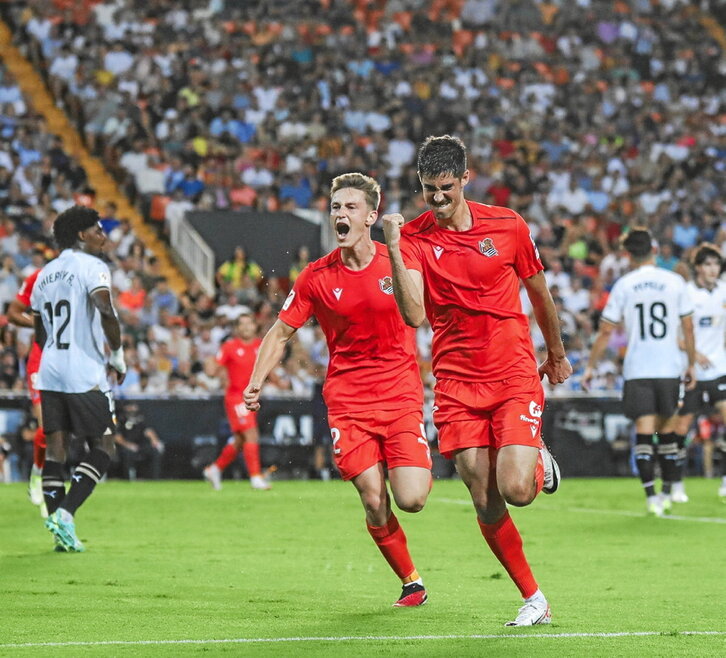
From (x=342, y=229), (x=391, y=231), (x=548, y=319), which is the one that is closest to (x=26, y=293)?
(x=342, y=229)

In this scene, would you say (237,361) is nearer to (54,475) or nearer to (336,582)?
(54,475)

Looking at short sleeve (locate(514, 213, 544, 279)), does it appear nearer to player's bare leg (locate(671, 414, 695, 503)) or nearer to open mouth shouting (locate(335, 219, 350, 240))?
open mouth shouting (locate(335, 219, 350, 240))

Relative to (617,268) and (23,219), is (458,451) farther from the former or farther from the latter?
(617,268)

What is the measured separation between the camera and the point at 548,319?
25.9ft

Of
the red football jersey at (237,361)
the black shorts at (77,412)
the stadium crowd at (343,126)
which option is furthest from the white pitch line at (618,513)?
the black shorts at (77,412)

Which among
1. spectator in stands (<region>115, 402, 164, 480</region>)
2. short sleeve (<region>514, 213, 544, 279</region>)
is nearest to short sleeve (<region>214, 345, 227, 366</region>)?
spectator in stands (<region>115, 402, 164, 480</region>)

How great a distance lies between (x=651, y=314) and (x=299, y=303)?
6.67 meters

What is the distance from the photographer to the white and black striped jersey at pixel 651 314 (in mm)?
14383

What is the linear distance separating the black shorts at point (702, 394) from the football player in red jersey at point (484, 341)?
8423 mm

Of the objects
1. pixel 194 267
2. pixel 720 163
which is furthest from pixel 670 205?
pixel 194 267

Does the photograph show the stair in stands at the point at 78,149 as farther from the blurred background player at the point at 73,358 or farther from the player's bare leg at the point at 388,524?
the player's bare leg at the point at 388,524

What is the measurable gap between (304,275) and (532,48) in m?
25.4

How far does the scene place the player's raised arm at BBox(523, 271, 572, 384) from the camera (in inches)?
309

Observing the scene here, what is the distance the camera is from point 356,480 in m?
8.50
